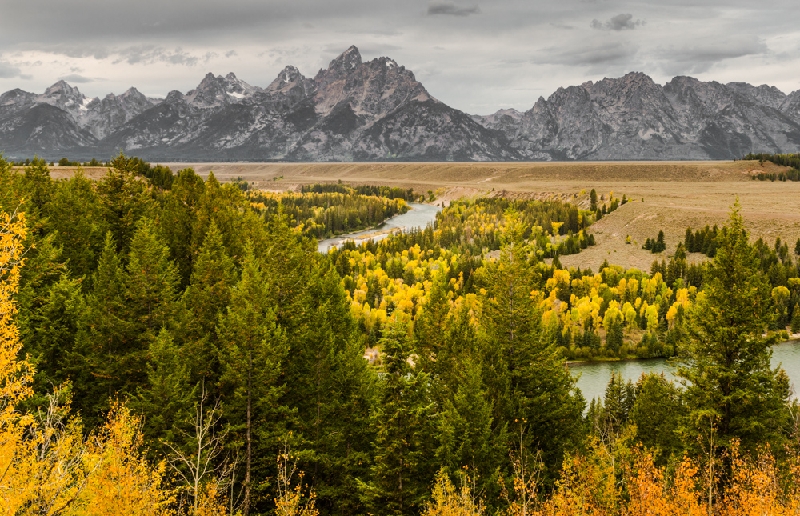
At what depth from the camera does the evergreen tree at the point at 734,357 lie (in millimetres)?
28938

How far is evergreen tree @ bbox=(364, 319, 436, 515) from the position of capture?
3056 cm

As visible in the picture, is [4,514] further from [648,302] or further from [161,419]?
[648,302]

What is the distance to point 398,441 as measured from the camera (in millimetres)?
30531

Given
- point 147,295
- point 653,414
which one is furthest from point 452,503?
point 653,414

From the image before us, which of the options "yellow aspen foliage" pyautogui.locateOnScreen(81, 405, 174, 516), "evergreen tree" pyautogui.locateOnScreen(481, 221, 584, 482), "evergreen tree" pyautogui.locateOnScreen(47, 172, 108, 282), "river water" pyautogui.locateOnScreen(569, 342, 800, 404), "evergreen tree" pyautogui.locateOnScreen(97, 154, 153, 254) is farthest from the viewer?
"river water" pyautogui.locateOnScreen(569, 342, 800, 404)

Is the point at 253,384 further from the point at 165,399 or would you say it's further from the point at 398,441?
the point at 398,441

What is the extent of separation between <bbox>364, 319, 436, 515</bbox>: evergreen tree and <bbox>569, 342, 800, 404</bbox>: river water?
5130 centimetres

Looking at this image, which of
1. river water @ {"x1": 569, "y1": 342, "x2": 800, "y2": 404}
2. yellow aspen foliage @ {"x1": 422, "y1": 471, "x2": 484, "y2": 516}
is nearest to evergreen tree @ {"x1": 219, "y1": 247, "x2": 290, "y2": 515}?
yellow aspen foliage @ {"x1": 422, "y1": 471, "x2": 484, "y2": 516}

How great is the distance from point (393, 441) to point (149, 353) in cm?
1545

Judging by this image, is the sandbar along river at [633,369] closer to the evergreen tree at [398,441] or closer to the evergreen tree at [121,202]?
the evergreen tree at [398,441]

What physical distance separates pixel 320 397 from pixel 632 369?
63.0 metres

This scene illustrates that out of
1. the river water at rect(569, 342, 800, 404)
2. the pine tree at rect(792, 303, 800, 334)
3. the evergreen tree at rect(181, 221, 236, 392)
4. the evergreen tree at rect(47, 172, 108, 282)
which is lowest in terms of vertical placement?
the river water at rect(569, 342, 800, 404)

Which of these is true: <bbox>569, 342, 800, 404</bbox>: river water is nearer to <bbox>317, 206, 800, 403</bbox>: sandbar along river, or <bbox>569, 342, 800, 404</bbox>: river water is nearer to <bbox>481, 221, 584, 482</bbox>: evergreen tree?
<bbox>317, 206, 800, 403</bbox>: sandbar along river

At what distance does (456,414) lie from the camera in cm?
3256
